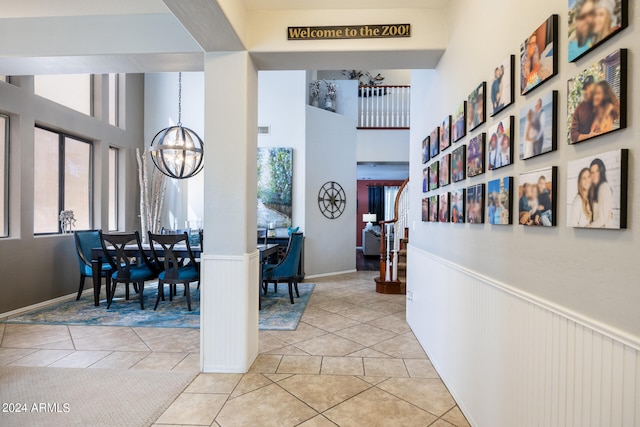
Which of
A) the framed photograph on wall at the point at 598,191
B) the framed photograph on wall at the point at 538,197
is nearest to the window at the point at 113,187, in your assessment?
the framed photograph on wall at the point at 538,197

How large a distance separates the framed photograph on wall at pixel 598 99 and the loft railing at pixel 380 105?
287 inches

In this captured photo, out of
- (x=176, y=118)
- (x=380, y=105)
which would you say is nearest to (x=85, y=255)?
(x=176, y=118)

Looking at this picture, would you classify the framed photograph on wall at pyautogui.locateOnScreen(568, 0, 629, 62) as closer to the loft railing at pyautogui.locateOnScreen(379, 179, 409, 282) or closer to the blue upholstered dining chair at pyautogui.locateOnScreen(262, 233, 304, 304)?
the blue upholstered dining chair at pyautogui.locateOnScreen(262, 233, 304, 304)

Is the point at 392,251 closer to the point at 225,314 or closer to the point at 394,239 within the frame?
the point at 394,239

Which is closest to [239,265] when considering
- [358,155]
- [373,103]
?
[358,155]

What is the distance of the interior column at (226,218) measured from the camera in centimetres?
269

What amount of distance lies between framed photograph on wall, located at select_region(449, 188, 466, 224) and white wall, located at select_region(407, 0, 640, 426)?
66mm

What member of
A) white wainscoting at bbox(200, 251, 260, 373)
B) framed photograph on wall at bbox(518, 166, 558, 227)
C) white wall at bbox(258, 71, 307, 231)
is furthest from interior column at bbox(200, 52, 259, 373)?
white wall at bbox(258, 71, 307, 231)

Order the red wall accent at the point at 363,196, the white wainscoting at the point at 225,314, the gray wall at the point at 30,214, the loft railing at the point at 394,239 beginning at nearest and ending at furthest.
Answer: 1. the white wainscoting at the point at 225,314
2. the gray wall at the point at 30,214
3. the loft railing at the point at 394,239
4. the red wall accent at the point at 363,196

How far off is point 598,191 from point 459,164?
49.7 inches

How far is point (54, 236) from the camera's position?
497 cm

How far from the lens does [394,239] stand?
18.9ft

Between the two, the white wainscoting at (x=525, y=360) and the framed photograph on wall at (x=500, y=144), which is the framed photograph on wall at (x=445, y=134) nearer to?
the framed photograph on wall at (x=500, y=144)

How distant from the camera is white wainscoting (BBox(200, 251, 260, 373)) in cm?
269
